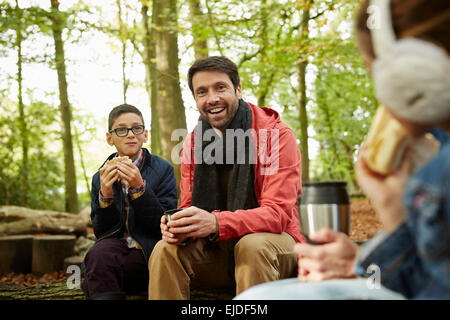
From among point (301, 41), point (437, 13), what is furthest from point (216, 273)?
point (301, 41)

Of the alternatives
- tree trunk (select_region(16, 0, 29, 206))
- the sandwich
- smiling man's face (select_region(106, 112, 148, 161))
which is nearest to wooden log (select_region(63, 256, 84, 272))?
smiling man's face (select_region(106, 112, 148, 161))

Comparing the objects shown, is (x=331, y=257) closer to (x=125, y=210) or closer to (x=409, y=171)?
(x=409, y=171)

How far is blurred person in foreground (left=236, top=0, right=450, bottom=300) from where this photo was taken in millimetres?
725

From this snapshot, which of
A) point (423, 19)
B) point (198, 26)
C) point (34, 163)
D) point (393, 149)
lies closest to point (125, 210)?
point (393, 149)

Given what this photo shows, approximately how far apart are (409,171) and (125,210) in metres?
2.36

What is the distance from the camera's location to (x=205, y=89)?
2.76m

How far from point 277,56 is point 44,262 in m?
5.86

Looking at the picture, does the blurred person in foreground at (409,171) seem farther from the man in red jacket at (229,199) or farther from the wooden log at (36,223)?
the wooden log at (36,223)

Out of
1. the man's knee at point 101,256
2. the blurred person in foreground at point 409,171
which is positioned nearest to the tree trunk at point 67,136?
the man's knee at point 101,256

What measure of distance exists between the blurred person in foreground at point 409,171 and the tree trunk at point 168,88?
448cm

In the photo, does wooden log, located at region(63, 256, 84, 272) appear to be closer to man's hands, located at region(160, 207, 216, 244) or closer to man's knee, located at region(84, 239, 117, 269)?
man's knee, located at region(84, 239, 117, 269)

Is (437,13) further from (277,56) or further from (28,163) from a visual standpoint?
(28,163)

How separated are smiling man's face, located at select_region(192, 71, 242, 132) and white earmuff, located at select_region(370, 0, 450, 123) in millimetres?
1958

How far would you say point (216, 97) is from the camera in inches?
107
